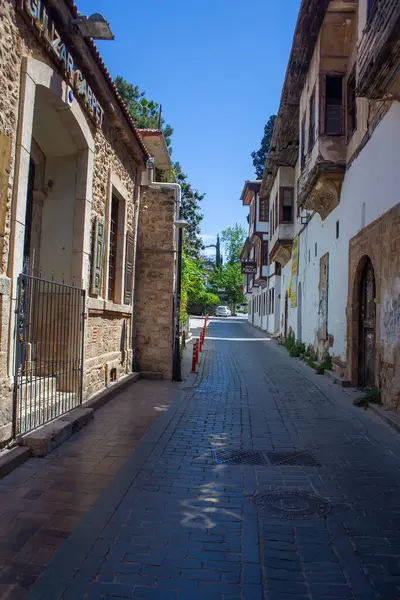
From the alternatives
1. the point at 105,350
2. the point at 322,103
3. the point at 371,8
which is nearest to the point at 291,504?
the point at 105,350

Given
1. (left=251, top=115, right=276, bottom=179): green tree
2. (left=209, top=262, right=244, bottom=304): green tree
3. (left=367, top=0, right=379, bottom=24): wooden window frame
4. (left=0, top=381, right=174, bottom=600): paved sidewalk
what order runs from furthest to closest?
1. (left=209, top=262, right=244, bottom=304): green tree
2. (left=251, top=115, right=276, bottom=179): green tree
3. (left=367, top=0, right=379, bottom=24): wooden window frame
4. (left=0, top=381, right=174, bottom=600): paved sidewalk

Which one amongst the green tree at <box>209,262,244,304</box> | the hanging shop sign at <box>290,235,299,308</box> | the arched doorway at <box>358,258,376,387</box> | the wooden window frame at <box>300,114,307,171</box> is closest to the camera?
the arched doorway at <box>358,258,376,387</box>

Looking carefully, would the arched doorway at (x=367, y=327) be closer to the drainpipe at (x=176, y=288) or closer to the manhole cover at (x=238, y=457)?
the drainpipe at (x=176, y=288)

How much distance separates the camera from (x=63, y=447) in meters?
6.18

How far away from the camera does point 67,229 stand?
8.42 metres

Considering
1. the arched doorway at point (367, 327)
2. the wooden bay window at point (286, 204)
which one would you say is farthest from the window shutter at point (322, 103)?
the wooden bay window at point (286, 204)

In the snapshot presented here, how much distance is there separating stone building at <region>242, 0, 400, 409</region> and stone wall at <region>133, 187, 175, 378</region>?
4074 millimetres

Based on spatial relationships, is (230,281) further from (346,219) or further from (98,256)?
(98,256)

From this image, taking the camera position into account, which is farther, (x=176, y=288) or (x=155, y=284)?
(x=176, y=288)

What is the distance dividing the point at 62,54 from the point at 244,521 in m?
6.27

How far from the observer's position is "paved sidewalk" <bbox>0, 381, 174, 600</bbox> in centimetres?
337

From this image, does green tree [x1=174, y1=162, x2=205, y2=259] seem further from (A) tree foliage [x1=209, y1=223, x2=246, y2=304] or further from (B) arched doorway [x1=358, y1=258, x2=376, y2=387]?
(A) tree foliage [x1=209, y1=223, x2=246, y2=304]

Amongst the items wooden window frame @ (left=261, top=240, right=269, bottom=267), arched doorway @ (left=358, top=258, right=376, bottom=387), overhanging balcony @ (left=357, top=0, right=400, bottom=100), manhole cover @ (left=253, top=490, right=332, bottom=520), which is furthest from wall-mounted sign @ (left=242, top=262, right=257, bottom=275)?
manhole cover @ (left=253, top=490, right=332, bottom=520)

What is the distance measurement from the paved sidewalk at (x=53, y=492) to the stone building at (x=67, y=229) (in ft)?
1.88
